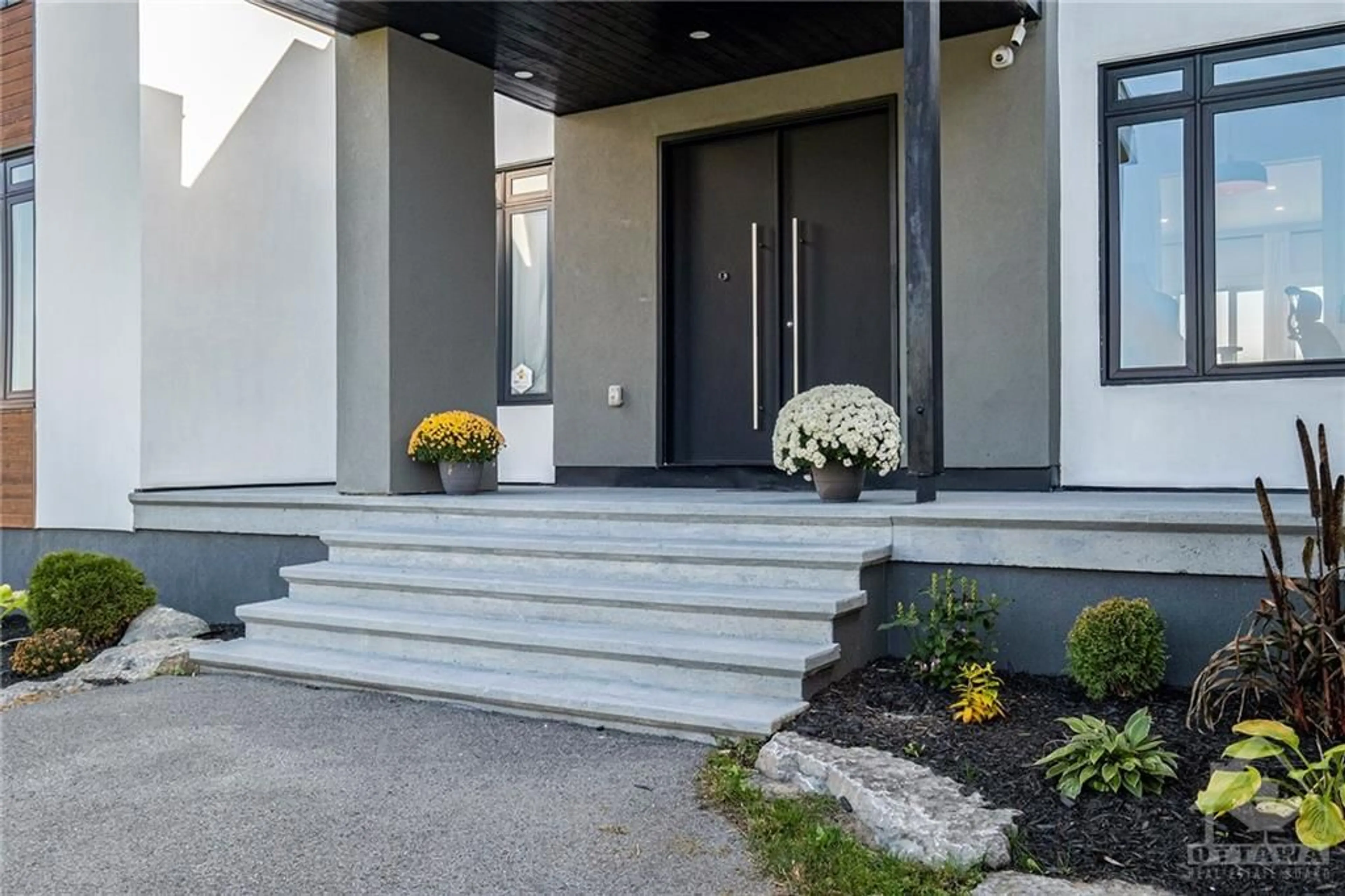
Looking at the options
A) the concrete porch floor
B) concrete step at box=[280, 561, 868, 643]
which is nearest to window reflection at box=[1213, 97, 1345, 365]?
the concrete porch floor

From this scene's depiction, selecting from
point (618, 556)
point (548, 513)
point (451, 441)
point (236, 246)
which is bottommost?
point (618, 556)

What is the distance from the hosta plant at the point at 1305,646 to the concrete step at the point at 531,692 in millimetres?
1385

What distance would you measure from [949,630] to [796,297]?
3313 millimetres

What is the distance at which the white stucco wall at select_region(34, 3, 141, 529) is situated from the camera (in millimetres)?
6902

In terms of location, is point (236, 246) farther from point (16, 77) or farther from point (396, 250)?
point (16, 77)

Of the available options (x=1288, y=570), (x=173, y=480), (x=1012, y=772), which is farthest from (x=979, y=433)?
(x=173, y=480)

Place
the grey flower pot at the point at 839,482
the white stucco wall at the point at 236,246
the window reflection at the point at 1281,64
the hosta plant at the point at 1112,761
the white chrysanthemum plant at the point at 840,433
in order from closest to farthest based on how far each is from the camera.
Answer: the hosta plant at the point at 1112,761 < the white chrysanthemum plant at the point at 840,433 < the grey flower pot at the point at 839,482 < the window reflection at the point at 1281,64 < the white stucco wall at the point at 236,246

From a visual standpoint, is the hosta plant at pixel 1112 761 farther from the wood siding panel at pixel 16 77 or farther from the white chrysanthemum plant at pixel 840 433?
the wood siding panel at pixel 16 77

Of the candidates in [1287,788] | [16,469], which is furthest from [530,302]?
[1287,788]

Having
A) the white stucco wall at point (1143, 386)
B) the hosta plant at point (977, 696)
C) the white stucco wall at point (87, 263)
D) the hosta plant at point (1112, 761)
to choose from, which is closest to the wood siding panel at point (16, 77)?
the white stucco wall at point (87, 263)

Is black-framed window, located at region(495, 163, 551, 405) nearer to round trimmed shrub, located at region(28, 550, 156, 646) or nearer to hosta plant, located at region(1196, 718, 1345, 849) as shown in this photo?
round trimmed shrub, located at region(28, 550, 156, 646)

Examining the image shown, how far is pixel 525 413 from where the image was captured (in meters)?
8.15

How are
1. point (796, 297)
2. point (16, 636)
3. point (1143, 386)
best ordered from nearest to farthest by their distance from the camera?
point (1143, 386) → point (16, 636) → point (796, 297)

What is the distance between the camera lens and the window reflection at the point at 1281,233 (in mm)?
5410
